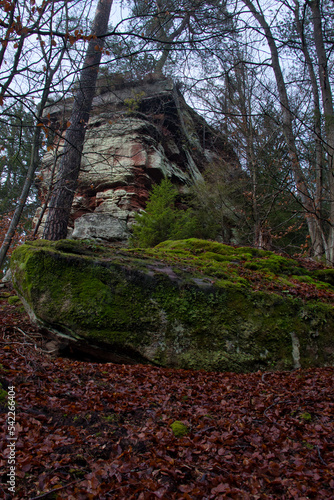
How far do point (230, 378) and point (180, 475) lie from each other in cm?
242

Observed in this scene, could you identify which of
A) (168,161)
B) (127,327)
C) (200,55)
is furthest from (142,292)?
(168,161)

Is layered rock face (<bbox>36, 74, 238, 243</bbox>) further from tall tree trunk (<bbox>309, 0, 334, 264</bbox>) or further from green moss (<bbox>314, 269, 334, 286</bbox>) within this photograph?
green moss (<bbox>314, 269, 334, 286</bbox>)

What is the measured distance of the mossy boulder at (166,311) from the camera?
4.75m

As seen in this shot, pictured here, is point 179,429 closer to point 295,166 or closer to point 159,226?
point 159,226

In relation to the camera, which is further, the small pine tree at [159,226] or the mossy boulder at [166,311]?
the small pine tree at [159,226]

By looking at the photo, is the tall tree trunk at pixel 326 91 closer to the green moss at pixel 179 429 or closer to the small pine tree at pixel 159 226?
the small pine tree at pixel 159 226

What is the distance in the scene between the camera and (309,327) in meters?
5.48

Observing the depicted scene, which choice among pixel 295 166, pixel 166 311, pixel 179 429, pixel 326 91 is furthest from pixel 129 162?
pixel 179 429

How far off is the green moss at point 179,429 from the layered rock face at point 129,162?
9.12 m

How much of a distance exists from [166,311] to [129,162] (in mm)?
10307

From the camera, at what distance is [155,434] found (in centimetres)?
275

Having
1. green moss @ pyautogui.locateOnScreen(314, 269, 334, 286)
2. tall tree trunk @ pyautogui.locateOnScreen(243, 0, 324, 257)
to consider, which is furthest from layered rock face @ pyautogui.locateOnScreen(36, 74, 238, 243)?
green moss @ pyautogui.locateOnScreen(314, 269, 334, 286)

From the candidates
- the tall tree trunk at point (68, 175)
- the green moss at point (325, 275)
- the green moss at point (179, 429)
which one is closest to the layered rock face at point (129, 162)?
the tall tree trunk at point (68, 175)

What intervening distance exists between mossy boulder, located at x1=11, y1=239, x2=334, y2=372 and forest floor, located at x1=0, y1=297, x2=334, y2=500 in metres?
0.52
